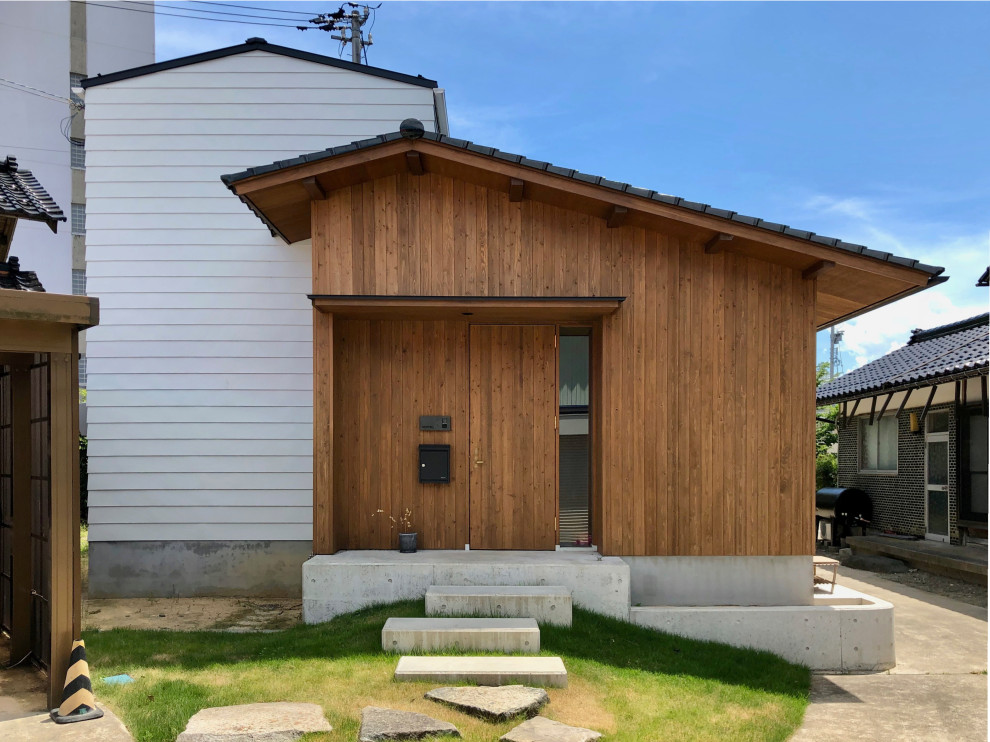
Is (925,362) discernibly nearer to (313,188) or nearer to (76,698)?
(313,188)

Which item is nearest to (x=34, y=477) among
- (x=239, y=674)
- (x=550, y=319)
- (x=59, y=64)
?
(x=239, y=674)

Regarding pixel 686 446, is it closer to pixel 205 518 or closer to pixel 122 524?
pixel 205 518

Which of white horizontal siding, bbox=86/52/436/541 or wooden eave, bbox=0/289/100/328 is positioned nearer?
wooden eave, bbox=0/289/100/328

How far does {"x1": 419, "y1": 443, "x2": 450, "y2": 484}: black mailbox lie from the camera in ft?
27.6

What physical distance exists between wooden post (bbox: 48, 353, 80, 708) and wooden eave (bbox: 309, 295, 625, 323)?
294cm

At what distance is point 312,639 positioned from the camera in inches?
273

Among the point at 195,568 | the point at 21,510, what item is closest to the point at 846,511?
the point at 195,568

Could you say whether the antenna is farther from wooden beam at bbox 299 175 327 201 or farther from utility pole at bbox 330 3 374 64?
wooden beam at bbox 299 175 327 201

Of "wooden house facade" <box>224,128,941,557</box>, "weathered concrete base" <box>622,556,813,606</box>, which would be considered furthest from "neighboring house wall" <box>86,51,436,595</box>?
"weathered concrete base" <box>622,556,813,606</box>

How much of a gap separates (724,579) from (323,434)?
4.10 meters

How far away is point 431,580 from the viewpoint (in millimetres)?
7566

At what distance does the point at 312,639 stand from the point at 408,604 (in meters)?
0.89

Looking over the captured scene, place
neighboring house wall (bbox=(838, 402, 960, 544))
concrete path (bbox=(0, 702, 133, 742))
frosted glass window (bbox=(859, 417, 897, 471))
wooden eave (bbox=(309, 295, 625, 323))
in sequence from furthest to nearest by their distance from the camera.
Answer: frosted glass window (bbox=(859, 417, 897, 471)), neighboring house wall (bbox=(838, 402, 960, 544)), wooden eave (bbox=(309, 295, 625, 323)), concrete path (bbox=(0, 702, 133, 742))

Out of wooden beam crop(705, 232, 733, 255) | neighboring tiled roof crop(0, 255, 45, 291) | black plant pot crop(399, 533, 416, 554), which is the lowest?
black plant pot crop(399, 533, 416, 554)
